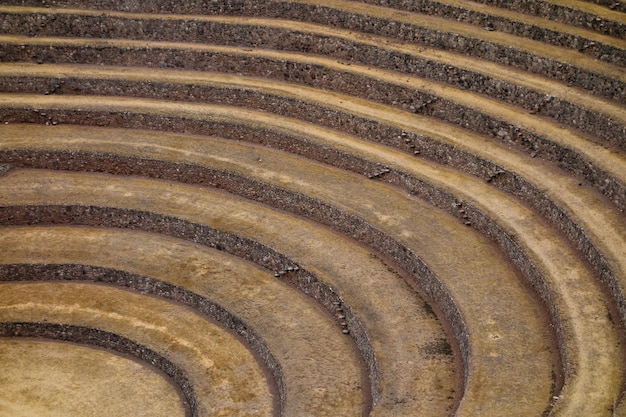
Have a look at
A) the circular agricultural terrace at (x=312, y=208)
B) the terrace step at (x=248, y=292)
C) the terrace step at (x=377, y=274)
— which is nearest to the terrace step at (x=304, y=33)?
the circular agricultural terrace at (x=312, y=208)

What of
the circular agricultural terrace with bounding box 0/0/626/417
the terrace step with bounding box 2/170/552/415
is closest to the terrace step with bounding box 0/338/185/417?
the circular agricultural terrace with bounding box 0/0/626/417

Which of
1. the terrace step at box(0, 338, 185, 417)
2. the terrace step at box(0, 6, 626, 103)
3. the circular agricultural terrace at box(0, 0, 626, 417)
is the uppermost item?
the terrace step at box(0, 6, 626, 103)

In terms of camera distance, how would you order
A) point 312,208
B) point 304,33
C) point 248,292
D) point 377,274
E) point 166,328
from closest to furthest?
point 377,274 → point 166,328 → point 248,292 → point 312,208 → point 304,33

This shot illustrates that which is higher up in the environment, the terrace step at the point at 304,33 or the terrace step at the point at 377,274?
the terrace step at the point at 304,33

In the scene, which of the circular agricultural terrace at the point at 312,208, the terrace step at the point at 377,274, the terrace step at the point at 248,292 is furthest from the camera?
the terrace step at the point at 248,292

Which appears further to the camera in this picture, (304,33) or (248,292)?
(304,33)

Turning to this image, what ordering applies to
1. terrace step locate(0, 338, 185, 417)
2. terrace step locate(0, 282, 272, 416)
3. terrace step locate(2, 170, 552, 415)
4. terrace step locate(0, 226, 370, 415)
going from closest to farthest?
terrace step locate(2, 170, 552, 415) < terrace step locate(0, 226, 370, 415) < terrace step locate(0, 282, 272, 416) < terrace step locate(0, 338, 185, 417)

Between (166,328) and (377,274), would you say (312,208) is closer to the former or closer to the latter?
(377,274)

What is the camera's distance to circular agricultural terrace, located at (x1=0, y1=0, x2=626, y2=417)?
21812 mm

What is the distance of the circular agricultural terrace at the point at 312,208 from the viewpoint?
21812 mm

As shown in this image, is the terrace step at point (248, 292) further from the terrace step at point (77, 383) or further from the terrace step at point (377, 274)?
the terrace step at point (77, 383)

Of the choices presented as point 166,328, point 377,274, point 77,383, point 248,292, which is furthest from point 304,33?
point 77,383

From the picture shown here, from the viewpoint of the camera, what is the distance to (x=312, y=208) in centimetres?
2752

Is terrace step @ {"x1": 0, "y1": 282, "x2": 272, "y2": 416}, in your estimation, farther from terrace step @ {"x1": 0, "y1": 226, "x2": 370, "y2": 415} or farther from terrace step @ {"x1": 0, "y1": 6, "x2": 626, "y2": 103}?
terrace step @ {"x1": 0, "y1": 6, "x2": 626, "y2": 103}
